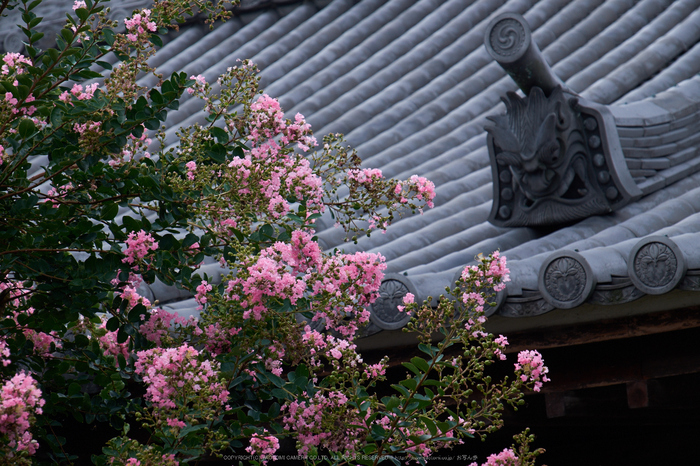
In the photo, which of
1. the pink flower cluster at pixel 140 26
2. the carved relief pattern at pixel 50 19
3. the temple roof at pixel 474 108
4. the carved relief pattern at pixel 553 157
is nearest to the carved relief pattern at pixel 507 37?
the carved relief pattern at pixel 553 157

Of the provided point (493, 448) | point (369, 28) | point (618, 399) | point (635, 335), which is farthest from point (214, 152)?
point (369, 28)

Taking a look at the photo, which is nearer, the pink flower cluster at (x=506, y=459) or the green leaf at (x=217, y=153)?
the pink flower cluster at (x=506, y=459)

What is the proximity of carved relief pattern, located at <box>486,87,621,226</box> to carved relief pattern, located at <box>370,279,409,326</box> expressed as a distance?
849 mm

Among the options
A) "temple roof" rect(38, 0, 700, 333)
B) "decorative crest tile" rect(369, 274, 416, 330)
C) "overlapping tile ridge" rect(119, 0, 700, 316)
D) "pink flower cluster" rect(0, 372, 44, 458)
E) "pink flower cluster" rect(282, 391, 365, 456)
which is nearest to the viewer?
"pink flower cluster" rect(0, 372, 44, 458)

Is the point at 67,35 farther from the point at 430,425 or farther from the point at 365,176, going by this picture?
the point at 430,425

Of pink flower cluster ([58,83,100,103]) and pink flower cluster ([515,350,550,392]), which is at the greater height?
pink flower cluster ([58,83,100,103])

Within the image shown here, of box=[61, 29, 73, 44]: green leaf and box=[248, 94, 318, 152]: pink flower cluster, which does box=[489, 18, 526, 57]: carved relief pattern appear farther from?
box=[61, 29, 73, 44]: green leaf

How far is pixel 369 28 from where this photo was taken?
534 cm

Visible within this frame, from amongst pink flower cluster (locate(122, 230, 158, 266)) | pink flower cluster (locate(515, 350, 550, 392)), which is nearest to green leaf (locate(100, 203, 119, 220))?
pink flower cluster (locate(122, 230, 158, 266))

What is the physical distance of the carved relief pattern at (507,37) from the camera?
112 inches

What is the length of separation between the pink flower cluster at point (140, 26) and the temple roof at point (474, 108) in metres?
0.98

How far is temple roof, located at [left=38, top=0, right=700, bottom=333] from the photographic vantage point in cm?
221

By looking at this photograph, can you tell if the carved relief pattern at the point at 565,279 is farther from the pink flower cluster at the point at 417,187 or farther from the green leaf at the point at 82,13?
the green leaf at the point at 82,13

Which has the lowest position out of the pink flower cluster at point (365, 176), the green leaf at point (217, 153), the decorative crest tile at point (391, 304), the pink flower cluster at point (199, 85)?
the decorative crest tile at point (391, 304)
